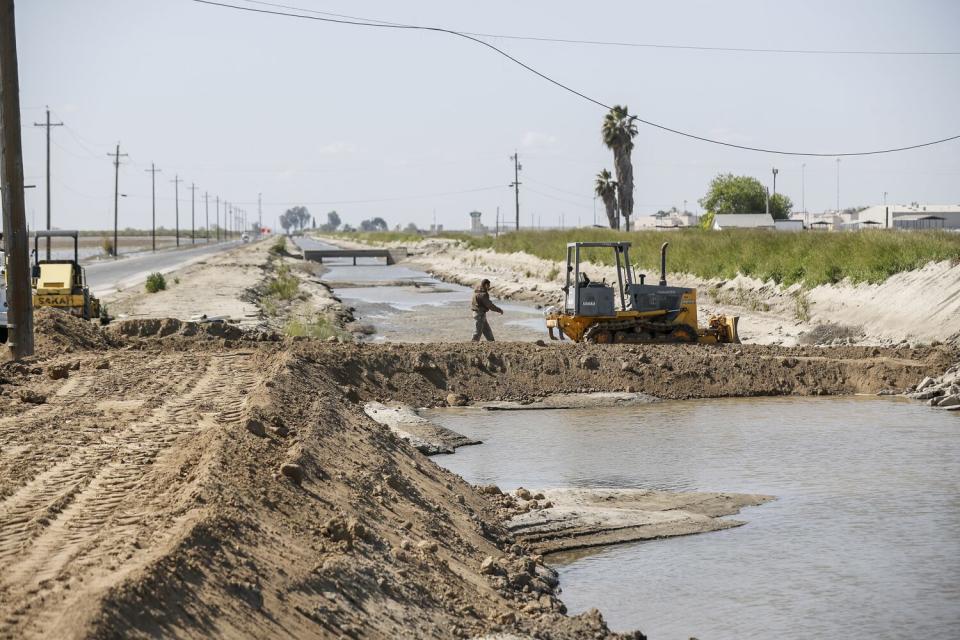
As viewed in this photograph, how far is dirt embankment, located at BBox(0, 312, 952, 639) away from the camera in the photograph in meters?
→ 7.04

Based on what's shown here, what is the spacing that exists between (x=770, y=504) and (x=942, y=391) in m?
9.97

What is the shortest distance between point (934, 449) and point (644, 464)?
4552 millimetres

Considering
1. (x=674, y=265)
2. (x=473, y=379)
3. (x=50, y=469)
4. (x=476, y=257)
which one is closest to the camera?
(x=50, y=469)

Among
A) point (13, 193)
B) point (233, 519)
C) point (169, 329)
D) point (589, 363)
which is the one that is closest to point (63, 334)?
point (169, 329)

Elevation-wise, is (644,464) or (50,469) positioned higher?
(50,469)

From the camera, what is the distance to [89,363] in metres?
19.1

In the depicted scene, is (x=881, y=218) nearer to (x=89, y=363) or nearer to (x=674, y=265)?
(x=674, y=265)

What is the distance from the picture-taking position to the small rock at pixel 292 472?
10.1 m

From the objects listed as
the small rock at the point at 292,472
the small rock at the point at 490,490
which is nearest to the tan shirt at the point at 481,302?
the small rock at the point at 490,490

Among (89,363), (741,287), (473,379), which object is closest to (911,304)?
(741,287)

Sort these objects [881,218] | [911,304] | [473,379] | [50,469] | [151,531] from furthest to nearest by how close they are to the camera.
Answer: [881,218] < [911,304] < [473,379] < [50,469] < [151,531]

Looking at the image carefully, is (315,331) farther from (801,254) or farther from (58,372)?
(801,254)

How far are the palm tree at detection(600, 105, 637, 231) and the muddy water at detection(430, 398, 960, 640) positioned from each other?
61.9 meters

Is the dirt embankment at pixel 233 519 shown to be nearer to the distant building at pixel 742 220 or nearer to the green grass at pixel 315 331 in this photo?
the green grass at pixel 315 331
